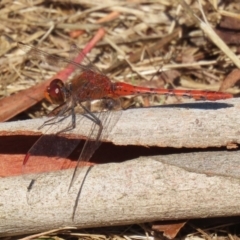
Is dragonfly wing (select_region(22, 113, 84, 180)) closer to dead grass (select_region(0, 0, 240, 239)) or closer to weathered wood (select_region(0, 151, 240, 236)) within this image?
weathered wood (select_region(0, 151, 240, 236))

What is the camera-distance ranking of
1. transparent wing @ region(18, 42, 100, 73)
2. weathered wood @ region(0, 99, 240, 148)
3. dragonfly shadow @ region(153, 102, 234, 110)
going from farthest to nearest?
transparent wing @ region(18, 42, 100, 73)
dragonfly shadow @ region(153, 102, 234, 110)
weathered wood @ region(0, 99, 240, 148)

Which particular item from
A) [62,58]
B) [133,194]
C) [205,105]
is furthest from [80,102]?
[133,194]

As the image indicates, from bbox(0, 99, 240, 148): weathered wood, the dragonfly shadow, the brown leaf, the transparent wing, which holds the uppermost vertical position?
the transparent wing

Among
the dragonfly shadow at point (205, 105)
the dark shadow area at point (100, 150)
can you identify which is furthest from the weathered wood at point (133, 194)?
the dragonfly shadow at point (205, 105)

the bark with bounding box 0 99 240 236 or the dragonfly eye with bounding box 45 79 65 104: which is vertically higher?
the dragonfly eye with bounding box 45 79 65 104

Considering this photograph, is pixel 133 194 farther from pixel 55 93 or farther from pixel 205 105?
pixel 55 93

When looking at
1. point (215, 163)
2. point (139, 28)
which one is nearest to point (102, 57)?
point (139, 28)

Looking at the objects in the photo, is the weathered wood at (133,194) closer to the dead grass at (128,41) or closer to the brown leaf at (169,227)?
the brown leaf at (169,227)

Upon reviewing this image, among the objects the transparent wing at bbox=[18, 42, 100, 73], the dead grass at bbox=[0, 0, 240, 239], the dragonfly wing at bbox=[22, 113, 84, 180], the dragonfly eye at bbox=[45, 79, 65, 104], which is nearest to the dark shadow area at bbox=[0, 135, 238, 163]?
the dragonfly wing at bbox=[22, 113, 84, 180]
